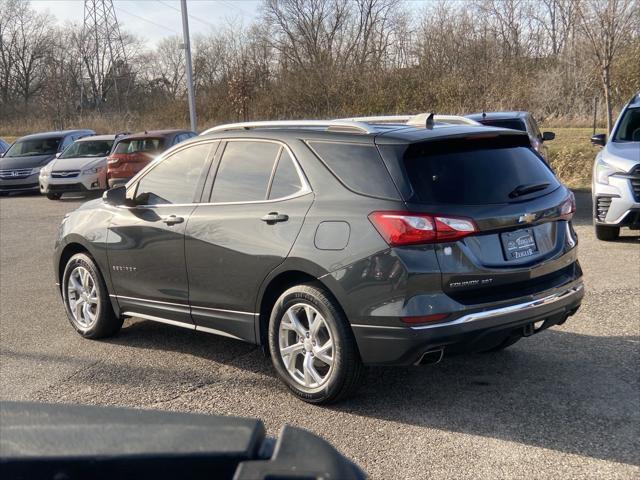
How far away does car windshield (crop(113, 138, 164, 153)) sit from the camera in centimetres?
1645

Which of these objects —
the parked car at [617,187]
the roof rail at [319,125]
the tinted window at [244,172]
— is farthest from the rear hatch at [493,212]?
the parked car at [617,187]

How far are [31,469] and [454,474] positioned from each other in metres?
2.50

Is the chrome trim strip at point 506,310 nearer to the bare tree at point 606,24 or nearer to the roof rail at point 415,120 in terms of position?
the roof rail at point 415,120

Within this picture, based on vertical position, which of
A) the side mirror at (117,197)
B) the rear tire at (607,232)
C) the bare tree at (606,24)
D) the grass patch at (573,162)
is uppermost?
the bare tree at (606,24)

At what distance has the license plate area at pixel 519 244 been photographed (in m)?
4.08

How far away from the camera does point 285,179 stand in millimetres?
4594

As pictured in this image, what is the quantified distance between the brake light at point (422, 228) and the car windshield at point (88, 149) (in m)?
16.4

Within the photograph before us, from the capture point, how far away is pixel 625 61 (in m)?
21.5

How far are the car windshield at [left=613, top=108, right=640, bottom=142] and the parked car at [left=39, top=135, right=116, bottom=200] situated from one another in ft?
43.0

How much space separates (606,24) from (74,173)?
44.4 ft

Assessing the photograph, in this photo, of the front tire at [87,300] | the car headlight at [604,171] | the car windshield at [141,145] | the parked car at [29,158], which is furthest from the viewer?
the parked car at [29,158]

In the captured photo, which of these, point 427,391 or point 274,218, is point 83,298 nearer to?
point 274,218

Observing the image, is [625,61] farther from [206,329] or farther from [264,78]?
[264,78]

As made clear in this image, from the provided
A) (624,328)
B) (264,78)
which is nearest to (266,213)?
(624,328)
